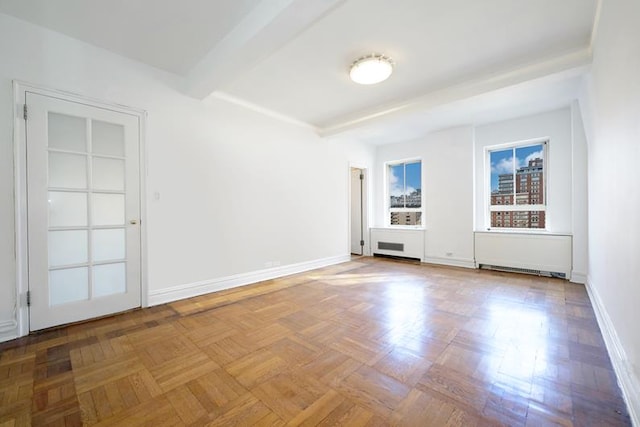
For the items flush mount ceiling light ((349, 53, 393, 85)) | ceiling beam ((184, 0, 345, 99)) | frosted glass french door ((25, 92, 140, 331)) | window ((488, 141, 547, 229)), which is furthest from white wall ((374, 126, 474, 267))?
frosted glass french door ((25, 92, 140, 331))

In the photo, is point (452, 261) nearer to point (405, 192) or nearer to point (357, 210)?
point (405, 192)

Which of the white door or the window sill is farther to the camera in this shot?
the white door

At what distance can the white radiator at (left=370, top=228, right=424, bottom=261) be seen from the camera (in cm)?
563

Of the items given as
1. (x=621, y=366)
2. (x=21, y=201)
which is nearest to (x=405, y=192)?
(x=621, y=366)

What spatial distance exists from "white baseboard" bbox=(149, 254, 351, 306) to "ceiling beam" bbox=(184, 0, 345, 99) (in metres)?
2.40

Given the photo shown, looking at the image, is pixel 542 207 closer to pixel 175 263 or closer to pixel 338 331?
pixel 338 331

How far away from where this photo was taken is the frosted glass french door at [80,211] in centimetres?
237

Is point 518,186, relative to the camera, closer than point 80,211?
No

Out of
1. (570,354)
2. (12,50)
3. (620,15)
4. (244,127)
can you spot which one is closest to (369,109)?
(244,127)

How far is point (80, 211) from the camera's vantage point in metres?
2.60

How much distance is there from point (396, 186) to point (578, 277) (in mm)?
3554

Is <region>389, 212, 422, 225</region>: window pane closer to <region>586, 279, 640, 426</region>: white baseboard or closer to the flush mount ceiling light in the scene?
<region>586, 279, 640, 426</region>: white baseboard

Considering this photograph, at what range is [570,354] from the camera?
76.4 inches

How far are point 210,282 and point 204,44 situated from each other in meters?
2.76
